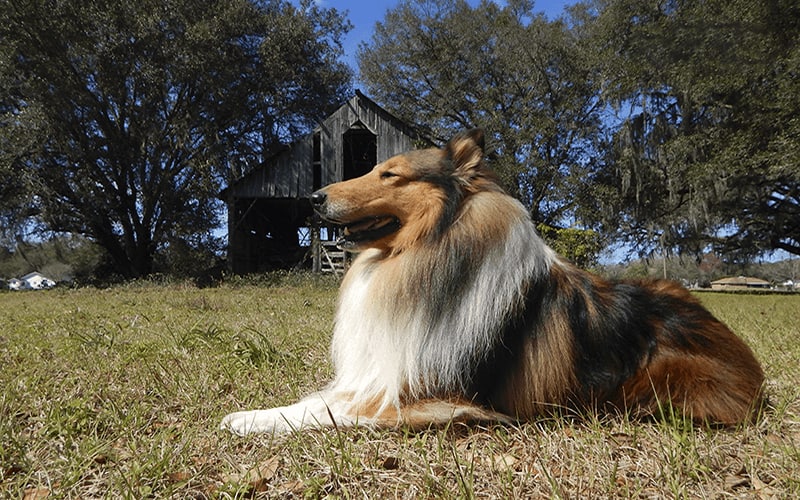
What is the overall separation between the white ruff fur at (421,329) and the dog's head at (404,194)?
13cm

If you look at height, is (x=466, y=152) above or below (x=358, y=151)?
below

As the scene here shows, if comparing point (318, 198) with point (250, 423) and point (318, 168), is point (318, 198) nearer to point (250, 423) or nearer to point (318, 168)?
point (250, 423)

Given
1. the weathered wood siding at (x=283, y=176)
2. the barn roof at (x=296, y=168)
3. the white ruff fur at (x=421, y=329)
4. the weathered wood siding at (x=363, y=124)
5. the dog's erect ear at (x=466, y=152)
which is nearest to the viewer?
the white ruff fur at (x=421, y=329)

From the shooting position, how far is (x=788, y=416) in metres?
2.50

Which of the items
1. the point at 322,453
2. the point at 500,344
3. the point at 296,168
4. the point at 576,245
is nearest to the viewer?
the point at 322,453

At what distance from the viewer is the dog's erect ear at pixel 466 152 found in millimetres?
2654

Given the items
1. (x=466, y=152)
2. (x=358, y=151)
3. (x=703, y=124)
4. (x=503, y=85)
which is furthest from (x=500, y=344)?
(x=503, y=85)

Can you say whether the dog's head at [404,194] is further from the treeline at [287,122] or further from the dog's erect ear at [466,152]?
the treeline at [287,122]

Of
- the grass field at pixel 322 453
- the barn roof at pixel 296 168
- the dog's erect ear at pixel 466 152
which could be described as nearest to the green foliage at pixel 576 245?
the barn roof at pixel 296 168

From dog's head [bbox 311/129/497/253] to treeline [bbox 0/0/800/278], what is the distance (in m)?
13.0

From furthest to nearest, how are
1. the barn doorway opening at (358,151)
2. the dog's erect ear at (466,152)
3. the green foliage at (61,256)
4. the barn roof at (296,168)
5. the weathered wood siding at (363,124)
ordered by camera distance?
1. the green foliage at (61,256)
2. the barn doorway opening at (358,151)
3. the barn roof at (296,168)
4. the weathered wood siding at (363,124)
5. the dog's erect ear at (466,152)

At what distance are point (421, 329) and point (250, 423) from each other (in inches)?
39.2

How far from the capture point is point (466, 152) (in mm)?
2666

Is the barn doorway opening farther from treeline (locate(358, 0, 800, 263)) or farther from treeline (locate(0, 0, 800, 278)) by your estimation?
treeline (locate(358, 0, 800, 263))
